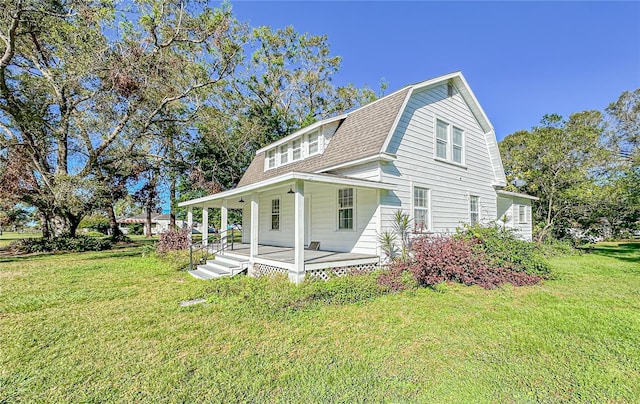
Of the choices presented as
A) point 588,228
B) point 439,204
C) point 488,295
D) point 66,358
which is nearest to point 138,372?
point 66,358

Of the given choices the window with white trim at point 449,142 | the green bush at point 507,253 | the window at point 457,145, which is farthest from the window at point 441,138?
the green bush at point 507,253

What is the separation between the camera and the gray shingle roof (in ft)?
29.3

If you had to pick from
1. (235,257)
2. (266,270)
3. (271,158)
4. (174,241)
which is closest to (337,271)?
(266,270)

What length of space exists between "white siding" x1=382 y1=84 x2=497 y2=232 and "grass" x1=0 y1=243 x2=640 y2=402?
144 inches

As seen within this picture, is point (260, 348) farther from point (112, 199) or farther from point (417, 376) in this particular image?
point (112, 199)

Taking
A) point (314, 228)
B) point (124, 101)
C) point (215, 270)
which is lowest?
point (215, 270)

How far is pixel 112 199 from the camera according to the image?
19.2 metres

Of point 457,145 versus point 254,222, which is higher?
point 457,145

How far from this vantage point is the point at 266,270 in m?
8.13

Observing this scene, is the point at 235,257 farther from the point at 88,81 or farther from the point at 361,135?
the point at 88,81

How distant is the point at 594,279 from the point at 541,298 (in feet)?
11.3

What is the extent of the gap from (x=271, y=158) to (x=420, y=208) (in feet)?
24.8

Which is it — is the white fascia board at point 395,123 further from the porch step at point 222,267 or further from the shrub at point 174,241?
the shrub at point 174,241

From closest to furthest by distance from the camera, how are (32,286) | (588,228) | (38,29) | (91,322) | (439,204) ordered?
(91,322) < (32,286) < (439,204) < (38,29) < (588,228)
